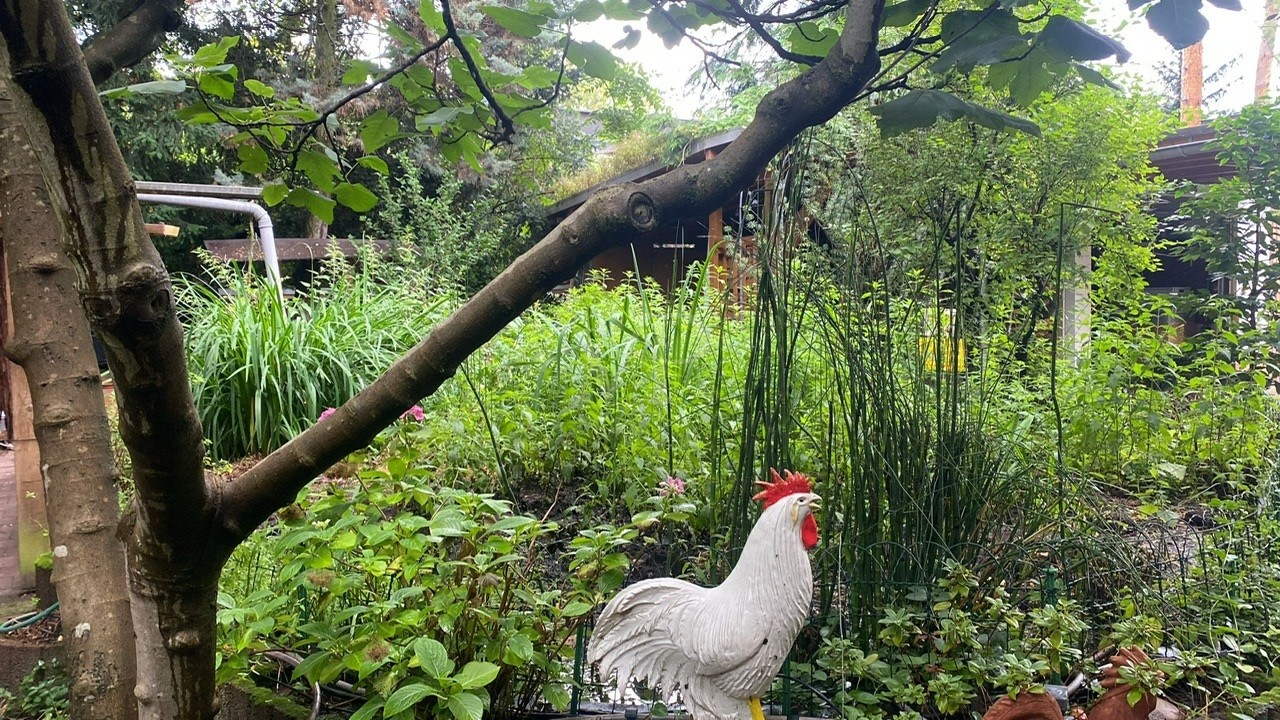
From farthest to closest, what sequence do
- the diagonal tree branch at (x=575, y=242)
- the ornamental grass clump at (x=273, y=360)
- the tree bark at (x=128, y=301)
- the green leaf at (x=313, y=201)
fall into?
the ornamental grass clump at (x=273, y=360) → the green leaf at (x=313, y=201) → the diagonal tree branch at (x=575, y=242) → the tree bark at (x=128, y=301)

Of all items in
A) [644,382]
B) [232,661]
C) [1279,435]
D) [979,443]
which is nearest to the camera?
[232,661]

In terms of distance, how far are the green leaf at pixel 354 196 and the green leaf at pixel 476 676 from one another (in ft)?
2.53

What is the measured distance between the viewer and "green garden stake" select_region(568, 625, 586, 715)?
155 centimetres

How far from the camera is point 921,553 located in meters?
1.78

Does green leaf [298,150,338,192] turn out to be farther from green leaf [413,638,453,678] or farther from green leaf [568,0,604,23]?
green leaf [413,638,453,678]

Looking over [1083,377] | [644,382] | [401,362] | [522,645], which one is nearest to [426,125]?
[401,362]

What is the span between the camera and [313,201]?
1004mm

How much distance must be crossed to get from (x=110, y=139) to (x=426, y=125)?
359 millimetres

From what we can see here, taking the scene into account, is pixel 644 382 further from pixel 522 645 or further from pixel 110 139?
pixel 110 139

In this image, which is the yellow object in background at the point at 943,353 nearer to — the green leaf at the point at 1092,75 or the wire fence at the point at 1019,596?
the wire fence at the point at 1019,596

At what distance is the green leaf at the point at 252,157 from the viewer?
38.8 inches

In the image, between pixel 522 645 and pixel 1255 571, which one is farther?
pixel 1255 571

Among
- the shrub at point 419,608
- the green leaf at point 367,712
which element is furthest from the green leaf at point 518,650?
the green leaf at point 367,712

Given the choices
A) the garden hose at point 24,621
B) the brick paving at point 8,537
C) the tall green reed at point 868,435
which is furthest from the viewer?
the brick paving at point 8,537
